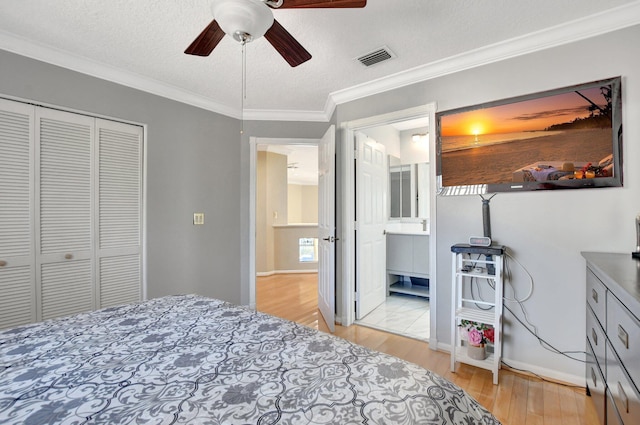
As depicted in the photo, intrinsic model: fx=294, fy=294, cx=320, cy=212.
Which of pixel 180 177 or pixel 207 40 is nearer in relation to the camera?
pixel 207 40

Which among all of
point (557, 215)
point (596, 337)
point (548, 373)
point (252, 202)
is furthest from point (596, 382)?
point (252, 202)

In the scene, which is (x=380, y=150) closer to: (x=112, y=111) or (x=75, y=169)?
(x=112, y=111)

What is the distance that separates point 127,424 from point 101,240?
2369mm

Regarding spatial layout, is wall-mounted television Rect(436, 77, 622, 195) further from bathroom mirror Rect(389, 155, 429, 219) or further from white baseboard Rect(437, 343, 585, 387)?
bathroom mirror Rect(389, 155, 429, 219)

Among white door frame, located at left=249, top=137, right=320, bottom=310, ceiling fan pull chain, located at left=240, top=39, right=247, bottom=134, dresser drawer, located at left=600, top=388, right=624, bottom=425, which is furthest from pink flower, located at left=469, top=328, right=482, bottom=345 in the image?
ceiling fan pull chain, located at left=240, top=39, right=247, bottom=134

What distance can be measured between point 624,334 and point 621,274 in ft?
0.95

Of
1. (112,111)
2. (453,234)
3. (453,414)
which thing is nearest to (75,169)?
(112,111)

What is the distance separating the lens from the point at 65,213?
7.72 feet

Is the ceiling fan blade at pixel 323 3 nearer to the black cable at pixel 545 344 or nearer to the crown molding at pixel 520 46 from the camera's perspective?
the crown molding at pixel 520 46

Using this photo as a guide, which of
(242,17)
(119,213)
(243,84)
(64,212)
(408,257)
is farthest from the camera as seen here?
(408,257)

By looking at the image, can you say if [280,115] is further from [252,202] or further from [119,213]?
[119,213]

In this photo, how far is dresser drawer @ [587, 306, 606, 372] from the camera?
143 centimetres

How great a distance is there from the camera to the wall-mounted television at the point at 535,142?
74.7 inches

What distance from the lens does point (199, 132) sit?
3225 millimetres
